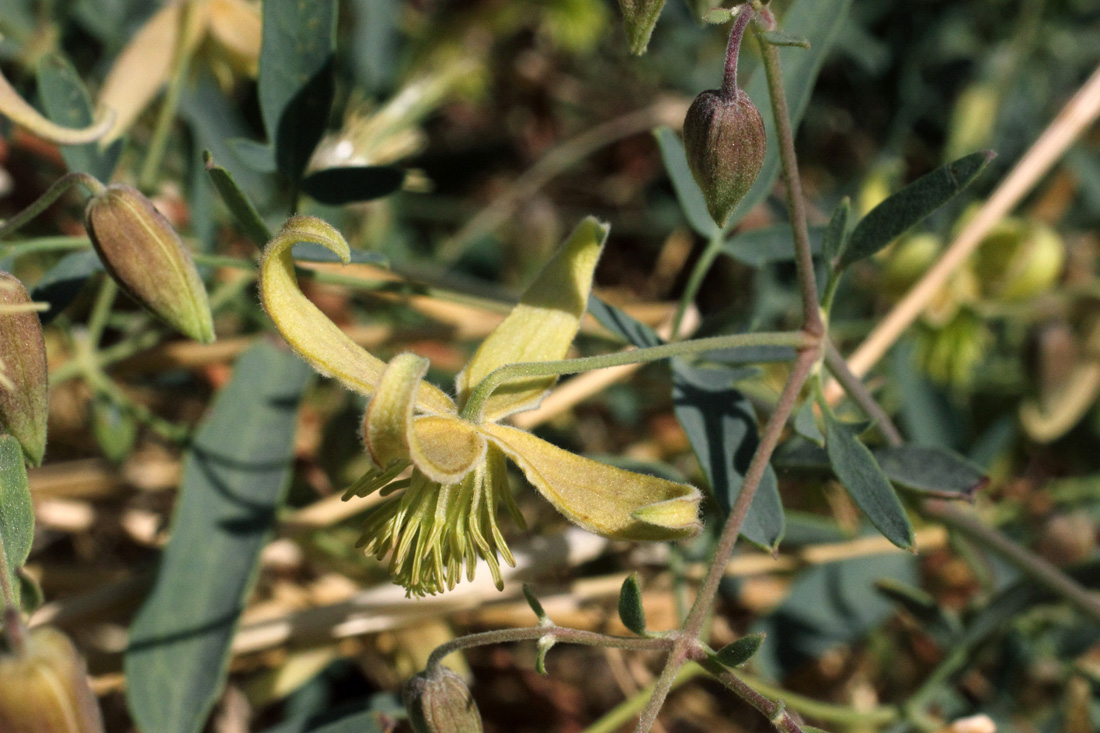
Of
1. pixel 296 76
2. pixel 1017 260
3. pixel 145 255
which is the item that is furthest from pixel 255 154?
pixel 1017 260

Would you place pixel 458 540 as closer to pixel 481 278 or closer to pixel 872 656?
pixel 872 656

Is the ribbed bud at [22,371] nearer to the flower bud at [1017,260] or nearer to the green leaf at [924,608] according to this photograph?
the green leaf at [924,608]

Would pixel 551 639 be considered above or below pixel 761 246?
below

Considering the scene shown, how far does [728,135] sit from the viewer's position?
0.87m

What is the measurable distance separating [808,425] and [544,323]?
1.03 feet

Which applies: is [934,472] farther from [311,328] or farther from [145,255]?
[145,255]

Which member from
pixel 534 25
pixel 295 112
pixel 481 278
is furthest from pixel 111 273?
pixel 534 25

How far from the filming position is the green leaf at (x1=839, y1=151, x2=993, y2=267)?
92 cm

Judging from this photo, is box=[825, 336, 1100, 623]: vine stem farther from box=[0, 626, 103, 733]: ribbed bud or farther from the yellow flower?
box=[0, 626, 103, 733]: ribbed bud

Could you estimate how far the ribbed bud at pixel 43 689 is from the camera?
0.65 meters

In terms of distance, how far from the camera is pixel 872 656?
1907 mm

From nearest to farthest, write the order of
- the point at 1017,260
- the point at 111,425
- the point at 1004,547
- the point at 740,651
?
the point at 740,651 < the point at 1004,547 < the point at 111,425 < the point at 1017,260

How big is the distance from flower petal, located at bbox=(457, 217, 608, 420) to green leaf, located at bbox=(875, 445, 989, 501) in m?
0.42

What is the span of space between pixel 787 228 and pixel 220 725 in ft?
3.95
